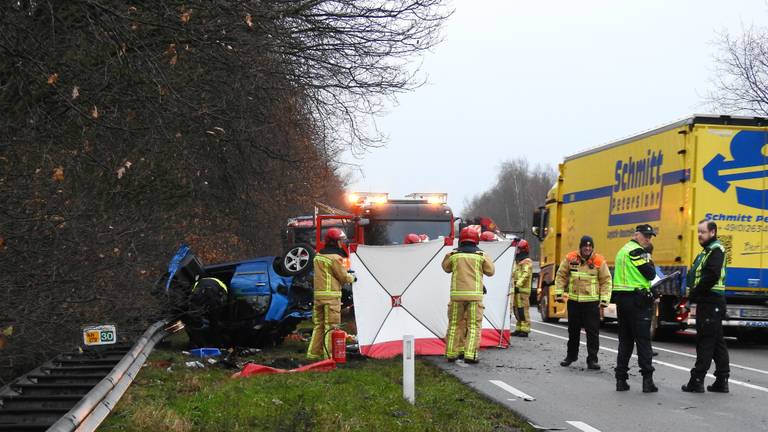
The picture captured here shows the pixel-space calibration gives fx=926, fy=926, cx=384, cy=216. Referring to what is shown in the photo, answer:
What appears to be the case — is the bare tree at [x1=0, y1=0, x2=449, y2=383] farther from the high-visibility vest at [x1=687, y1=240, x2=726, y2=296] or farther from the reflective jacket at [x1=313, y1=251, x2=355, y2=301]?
the high-visibility vest at [x1=687, y1=240, x2=726, y2=296]

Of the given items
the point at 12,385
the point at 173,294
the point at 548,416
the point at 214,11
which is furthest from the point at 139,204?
the point at 548,416

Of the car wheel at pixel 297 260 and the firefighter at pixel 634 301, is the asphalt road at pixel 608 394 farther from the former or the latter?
the car wheel at pixel 297 260

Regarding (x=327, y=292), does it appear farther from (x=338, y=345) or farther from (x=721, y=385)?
(x=721, y=385)

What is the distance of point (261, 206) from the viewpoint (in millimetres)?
22141

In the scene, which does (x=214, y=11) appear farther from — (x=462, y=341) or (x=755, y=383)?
(x=755, y=383)

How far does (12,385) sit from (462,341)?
6.50 meters

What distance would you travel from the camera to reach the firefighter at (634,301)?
34.6ft

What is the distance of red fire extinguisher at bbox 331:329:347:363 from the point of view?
12414 mm

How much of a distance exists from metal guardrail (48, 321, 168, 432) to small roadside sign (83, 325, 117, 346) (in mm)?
277

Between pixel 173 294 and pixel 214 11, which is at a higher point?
pixel 214 11

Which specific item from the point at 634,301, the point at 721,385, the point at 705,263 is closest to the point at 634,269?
the point at 634,301

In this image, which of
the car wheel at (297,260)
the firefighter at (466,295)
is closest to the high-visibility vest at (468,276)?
the firefighter at (466,295)

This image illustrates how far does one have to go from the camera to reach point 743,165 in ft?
52.6

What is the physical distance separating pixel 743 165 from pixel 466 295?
637 centimetres
